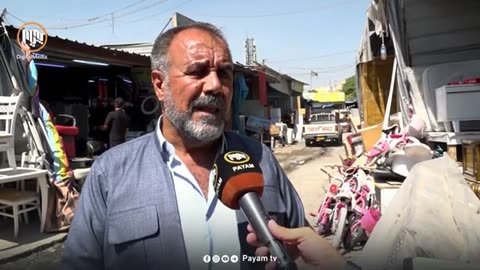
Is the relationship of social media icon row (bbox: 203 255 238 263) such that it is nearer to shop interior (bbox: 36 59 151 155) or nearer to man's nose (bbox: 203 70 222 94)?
man's nose (bbox: 203 70 222 94)

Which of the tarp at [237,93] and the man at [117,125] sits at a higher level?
the tarp at [237,93]

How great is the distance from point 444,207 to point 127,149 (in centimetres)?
202

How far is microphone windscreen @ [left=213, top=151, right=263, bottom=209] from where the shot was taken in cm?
131

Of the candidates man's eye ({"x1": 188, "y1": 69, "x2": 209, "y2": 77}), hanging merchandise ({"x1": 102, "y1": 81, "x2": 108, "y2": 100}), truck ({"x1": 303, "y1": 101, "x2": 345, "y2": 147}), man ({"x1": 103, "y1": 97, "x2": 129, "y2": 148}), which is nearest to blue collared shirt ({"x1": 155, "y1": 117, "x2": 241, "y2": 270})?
man's eye ({"x1": 188, "y1": 69, "x2": 209, "y2": 77})

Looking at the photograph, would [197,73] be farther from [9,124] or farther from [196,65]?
[9,124]

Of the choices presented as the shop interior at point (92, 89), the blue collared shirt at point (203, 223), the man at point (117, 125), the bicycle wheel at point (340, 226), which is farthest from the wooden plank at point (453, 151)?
the shop interior at point (92, 89)

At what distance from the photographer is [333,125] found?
2156cm

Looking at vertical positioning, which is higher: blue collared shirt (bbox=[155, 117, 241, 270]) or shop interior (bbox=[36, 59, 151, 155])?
shop interior (bbox=[36, 59, 151, 155])

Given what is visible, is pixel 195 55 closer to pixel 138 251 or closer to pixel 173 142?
pixel 173 142

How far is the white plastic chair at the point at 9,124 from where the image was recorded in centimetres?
543

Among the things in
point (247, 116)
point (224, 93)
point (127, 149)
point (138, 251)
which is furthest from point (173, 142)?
point (247, 116)

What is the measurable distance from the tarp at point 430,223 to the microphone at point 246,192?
0.85 m

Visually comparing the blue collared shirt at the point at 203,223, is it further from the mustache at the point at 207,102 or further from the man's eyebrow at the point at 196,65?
the man's eyebrow at the point at 196,65

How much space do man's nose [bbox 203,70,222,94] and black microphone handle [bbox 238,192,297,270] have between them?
1.44 ft
